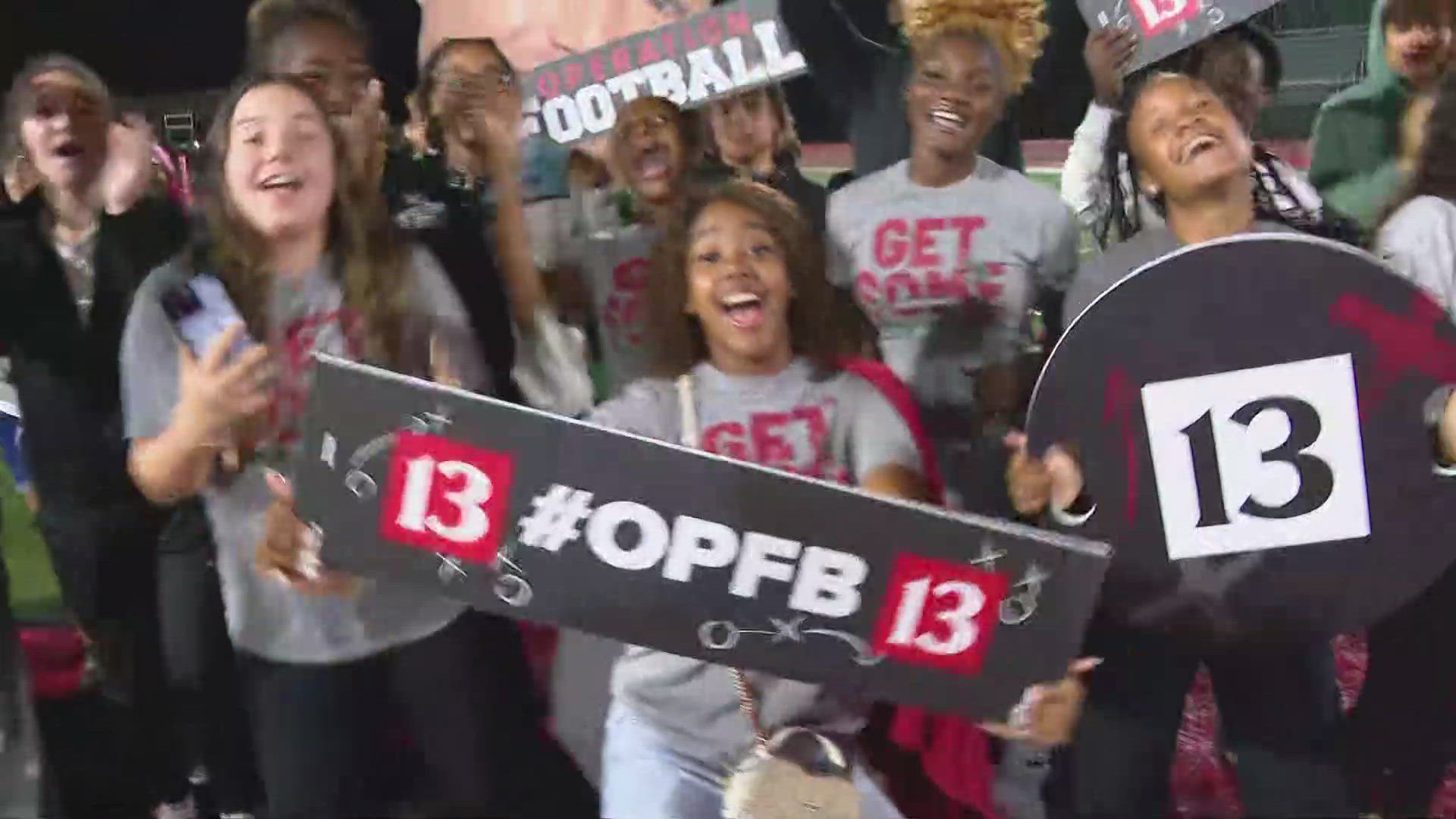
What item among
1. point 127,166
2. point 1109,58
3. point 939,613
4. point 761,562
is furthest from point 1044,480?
point 127,166

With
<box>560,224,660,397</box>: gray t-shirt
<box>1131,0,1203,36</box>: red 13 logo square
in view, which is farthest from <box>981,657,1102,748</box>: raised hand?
<box>1131,0,1203,36</box>: red 13 logo square

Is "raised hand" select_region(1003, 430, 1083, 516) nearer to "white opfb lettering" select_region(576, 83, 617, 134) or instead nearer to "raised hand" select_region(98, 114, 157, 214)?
"white opfb lettering" select_region(576, 83, 617, 134)

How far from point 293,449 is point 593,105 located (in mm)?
377

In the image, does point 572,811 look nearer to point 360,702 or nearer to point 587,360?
point 360,702

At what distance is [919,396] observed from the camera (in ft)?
3.52

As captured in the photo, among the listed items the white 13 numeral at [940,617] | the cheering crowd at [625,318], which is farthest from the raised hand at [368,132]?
the white 13 numeral at [940,617]

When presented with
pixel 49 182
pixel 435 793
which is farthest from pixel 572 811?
pixel 49 182

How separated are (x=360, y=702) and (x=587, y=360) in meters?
0.35

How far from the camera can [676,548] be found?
39.5 inches

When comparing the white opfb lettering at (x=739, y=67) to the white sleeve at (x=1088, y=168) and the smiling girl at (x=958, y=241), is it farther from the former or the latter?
the white sleeve at (x=1088, y=168)

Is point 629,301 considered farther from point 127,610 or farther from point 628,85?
point 127,610

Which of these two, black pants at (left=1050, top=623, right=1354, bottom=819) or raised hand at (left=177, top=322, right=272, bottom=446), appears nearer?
raised hand at (left=177, top=322, right=272, bottom=446)

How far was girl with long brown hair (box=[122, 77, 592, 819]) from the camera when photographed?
1.00 m

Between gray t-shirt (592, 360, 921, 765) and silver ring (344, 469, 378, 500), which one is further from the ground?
gray t-shirt (592, 360, 921, 765)
